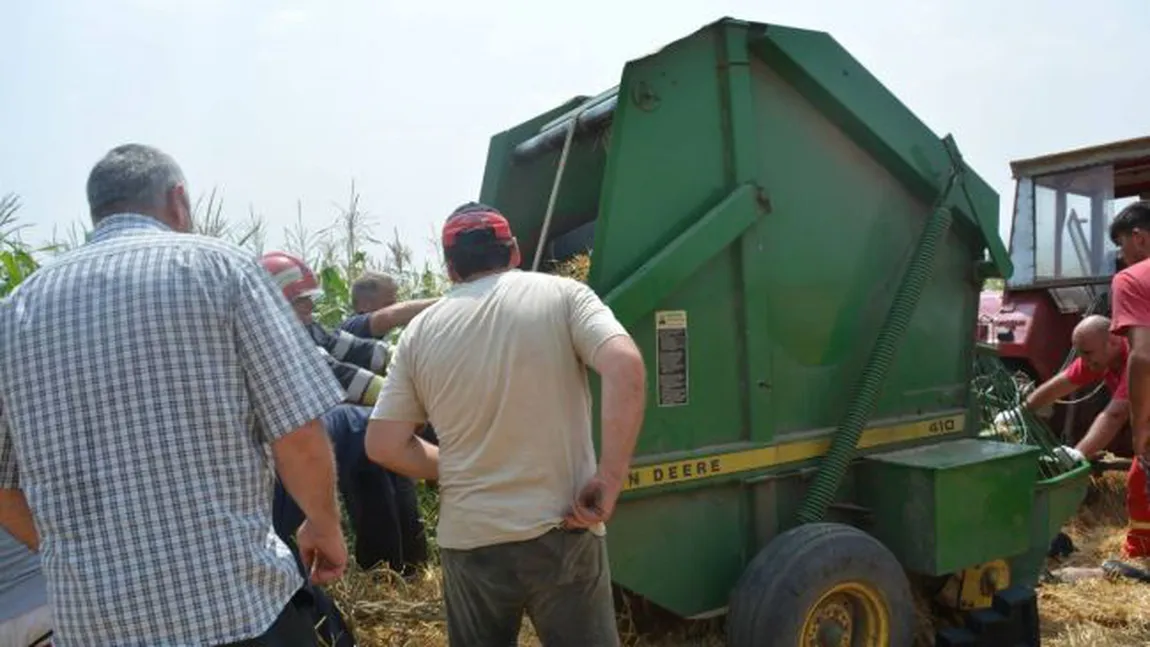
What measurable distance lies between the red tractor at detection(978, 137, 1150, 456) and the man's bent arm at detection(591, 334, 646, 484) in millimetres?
5300

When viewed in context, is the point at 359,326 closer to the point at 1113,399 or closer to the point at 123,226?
the point at 123,226

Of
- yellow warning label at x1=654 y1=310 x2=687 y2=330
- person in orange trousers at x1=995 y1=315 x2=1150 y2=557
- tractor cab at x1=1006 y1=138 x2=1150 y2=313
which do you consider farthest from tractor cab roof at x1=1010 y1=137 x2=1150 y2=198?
yellow warning label at x1=654 y1=310 x2=687 y2=330

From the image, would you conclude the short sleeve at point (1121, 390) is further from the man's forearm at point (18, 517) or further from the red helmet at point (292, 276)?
the man's forearm at point (18, 517)

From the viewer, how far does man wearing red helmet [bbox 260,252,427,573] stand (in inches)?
149

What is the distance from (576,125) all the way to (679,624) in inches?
79.0

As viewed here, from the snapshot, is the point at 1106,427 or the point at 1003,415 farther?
the point at 1106,427

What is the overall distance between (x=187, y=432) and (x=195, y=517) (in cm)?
16

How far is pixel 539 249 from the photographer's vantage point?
3.96 metres

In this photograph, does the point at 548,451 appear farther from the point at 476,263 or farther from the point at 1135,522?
the point at 1135,522

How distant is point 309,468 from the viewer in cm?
193

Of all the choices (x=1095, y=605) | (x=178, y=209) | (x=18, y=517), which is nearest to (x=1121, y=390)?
(x=1095, y=605)

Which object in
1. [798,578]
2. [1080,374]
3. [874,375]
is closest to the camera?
[798,578]

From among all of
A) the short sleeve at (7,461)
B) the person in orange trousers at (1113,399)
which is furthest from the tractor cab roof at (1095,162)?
the short sleeve at (7,461)

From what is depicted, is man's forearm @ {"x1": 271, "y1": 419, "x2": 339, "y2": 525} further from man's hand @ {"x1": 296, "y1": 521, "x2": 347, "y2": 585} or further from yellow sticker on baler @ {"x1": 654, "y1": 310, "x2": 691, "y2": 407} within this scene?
yellow sticker on baler @ {"x1": 654, "y1": 310, "x2": 691, "y2": 407}
